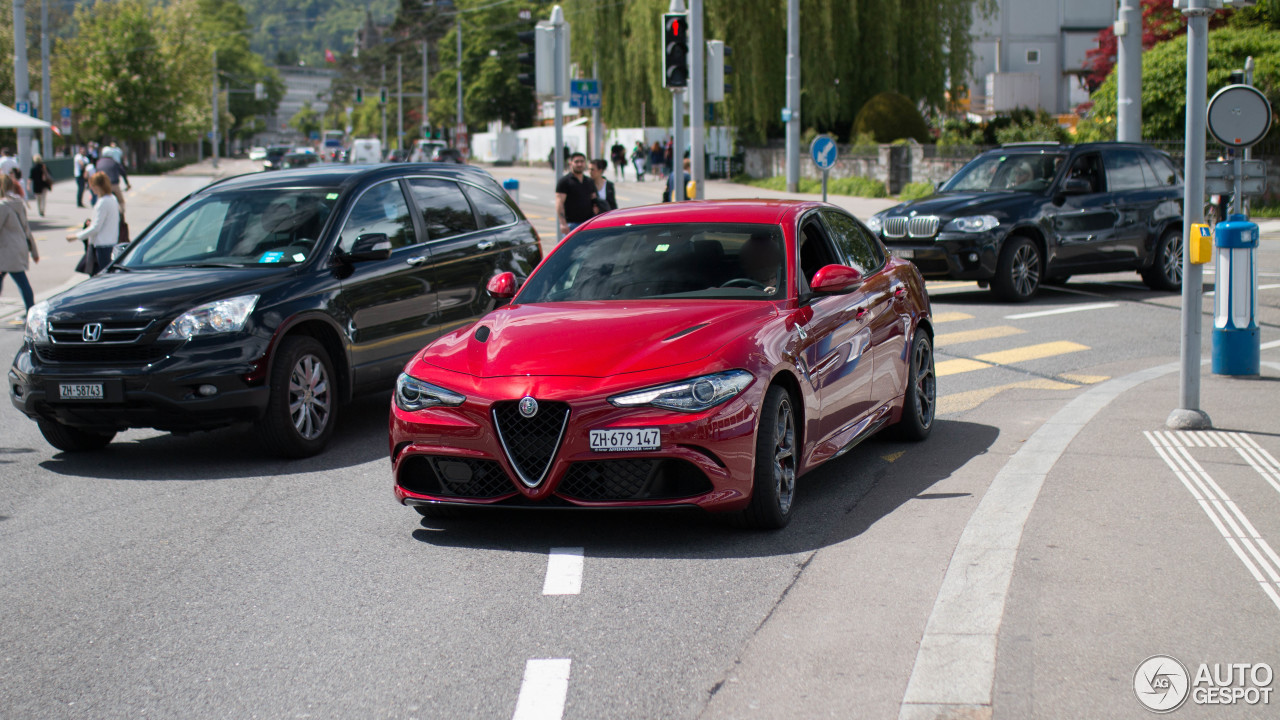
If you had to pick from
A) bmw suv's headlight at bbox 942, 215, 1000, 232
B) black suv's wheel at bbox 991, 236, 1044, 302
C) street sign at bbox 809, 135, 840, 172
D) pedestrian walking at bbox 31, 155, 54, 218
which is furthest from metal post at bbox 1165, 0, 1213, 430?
pedestrian walking at bbox 31, 155, 54, 218

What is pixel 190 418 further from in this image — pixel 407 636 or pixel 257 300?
pixel 407 636

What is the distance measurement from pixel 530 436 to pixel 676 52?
1636cm

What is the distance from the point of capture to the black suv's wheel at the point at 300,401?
8141 millimetres

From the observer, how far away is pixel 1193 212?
8398 mm

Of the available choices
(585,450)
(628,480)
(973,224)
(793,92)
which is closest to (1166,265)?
(973,224)

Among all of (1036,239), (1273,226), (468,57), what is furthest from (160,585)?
(468,57)

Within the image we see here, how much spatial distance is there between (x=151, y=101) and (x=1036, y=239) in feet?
245

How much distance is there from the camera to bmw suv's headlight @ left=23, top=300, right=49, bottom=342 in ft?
26.8

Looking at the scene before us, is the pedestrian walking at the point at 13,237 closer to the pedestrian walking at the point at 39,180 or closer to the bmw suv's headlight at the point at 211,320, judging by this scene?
the bmw suv's headlight at the point at 211,320

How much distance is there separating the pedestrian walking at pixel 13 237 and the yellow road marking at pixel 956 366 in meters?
9.88

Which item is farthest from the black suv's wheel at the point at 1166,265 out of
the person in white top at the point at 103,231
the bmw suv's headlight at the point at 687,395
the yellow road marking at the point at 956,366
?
the bmw suv's headlight at the point at 687,395

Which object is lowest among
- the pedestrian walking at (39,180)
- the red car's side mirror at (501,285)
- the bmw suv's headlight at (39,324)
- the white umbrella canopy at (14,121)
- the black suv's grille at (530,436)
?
the black suv's grille at (530,436)

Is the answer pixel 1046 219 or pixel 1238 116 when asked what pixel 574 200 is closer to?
pixel 1046 219

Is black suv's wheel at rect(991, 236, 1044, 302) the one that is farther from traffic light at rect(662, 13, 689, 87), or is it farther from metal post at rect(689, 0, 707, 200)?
metal post at rect(689, 0, 707, 200)
